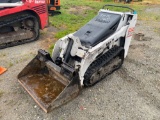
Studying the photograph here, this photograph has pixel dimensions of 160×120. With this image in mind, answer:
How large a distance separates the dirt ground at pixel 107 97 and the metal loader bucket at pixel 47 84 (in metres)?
0.20

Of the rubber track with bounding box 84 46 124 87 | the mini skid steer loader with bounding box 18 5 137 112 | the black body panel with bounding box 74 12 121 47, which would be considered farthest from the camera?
A: the black body panel with bounding box 74 12 121 47

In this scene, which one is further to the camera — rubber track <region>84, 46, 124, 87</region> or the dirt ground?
rubber track <region>84, 46, 124, 87</region>

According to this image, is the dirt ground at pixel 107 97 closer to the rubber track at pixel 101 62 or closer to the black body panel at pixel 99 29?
the rubber track at pixel 101 62

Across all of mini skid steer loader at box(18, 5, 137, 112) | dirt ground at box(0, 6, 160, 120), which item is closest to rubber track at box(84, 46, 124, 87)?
mini skid steer loader at box(18, 5, 137, 112)

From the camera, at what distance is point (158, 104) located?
4.12 meters

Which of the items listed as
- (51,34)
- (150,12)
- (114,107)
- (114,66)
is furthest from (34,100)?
(150,12)

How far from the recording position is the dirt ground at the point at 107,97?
149 inches

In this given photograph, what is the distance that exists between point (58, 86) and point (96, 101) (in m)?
0.83

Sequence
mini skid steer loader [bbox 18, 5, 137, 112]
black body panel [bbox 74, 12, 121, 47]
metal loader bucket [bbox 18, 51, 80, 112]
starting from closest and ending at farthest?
metal loader bucket [bbox 18, 51, 80, 112]
mini skid steer loader [bbox 18, 5, 137, 112]
black body panel [bbox 74, 12, 121, 47]

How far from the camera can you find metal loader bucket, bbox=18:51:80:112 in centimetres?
374

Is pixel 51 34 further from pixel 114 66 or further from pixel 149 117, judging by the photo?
pixel 149 117

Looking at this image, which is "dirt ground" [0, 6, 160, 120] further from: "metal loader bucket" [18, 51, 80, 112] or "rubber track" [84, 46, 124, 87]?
"rubber track" [84, 46, 124, 87]

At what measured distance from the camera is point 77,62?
4191mm

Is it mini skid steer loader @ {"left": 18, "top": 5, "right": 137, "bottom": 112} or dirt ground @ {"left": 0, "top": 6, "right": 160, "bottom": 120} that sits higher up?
mini skid steer loader @ {"left": 18, "top": 5, "right": 137, "bottom": 112}
